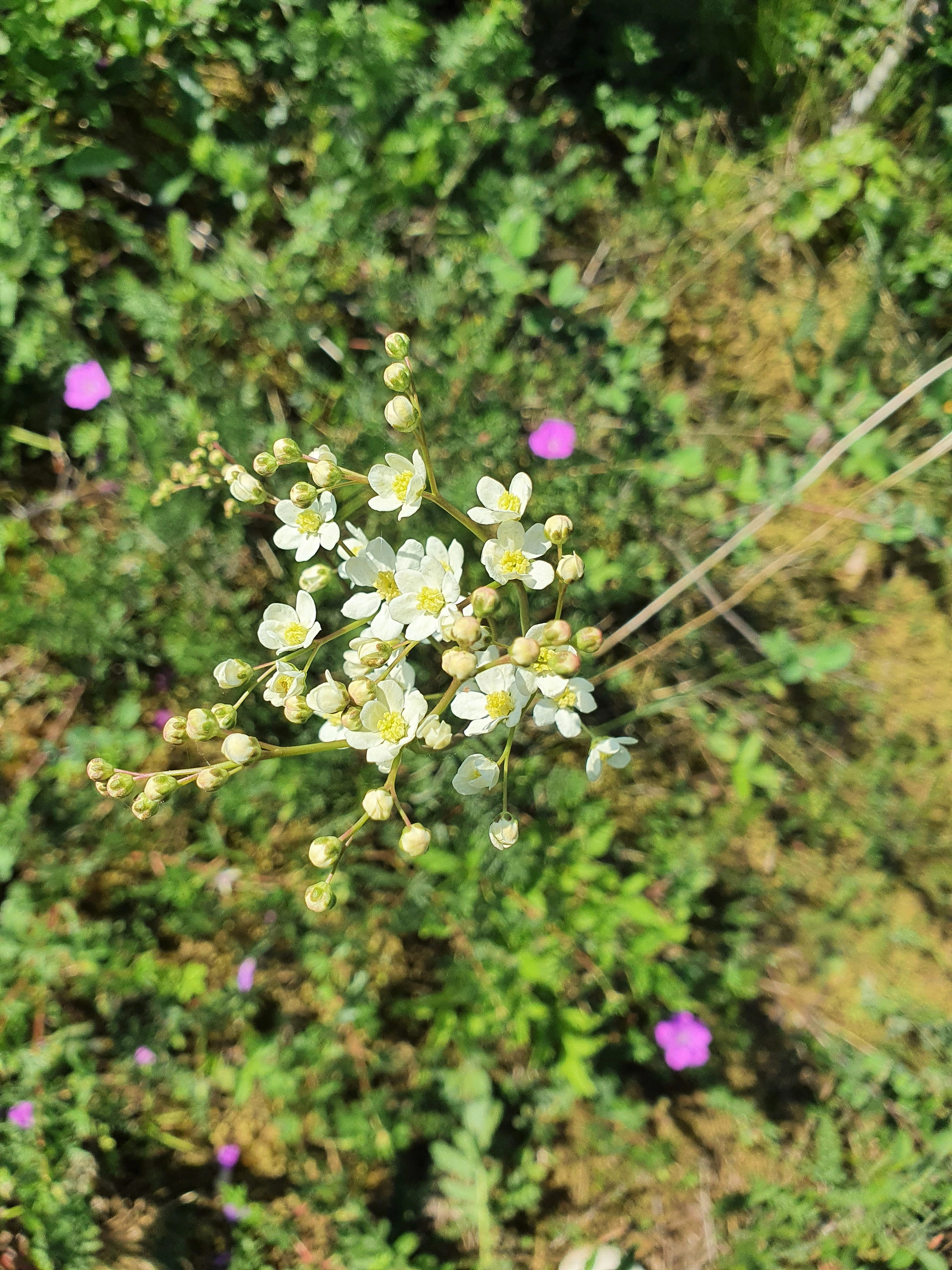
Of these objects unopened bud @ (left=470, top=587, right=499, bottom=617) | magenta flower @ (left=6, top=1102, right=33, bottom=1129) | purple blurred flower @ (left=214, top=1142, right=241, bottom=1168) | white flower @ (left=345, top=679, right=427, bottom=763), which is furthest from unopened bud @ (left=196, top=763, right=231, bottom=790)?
purple blurred flower @ (left=214, top=1142, right=241, bottom=1168)

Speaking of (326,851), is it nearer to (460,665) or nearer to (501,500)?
(460,665)

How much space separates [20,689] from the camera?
3359 millimetres

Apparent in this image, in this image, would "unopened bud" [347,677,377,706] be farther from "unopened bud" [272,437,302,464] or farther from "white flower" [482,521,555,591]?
"unopened bud" [272,437,302,464]

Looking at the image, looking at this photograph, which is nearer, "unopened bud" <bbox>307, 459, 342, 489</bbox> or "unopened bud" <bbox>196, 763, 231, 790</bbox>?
"unopened bud" <bbox>196, 763, 231, 790</bbox>

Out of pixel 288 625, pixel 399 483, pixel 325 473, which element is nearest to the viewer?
pixel 325 473

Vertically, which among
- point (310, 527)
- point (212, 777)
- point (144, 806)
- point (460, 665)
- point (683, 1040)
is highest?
point (460, 665)

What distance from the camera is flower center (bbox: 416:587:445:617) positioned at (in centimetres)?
171

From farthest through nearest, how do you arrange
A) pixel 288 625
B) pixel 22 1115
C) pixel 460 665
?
pixel 22 1115, pixel 288 625, pixel 460 665

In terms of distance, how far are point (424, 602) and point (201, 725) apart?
0.54 meters

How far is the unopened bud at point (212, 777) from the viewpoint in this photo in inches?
65.1

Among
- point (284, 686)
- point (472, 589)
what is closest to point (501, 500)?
point (284, 686)

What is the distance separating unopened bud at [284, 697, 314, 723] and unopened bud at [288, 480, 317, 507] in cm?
44

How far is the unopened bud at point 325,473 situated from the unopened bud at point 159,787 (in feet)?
2.31

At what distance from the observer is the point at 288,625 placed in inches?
79.8
